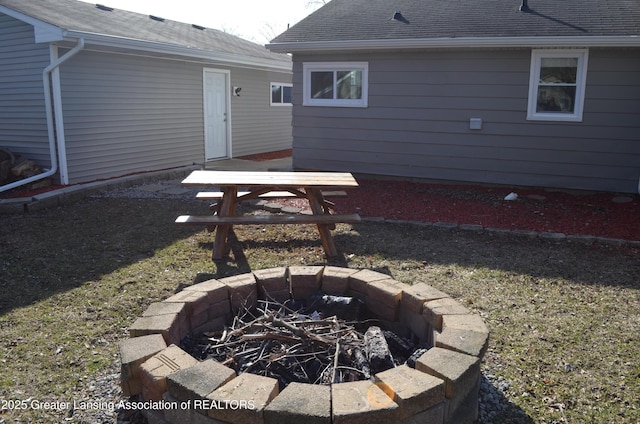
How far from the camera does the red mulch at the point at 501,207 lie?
21.4 feet

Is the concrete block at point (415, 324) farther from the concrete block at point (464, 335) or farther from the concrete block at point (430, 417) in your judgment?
the concrete block at point (430, 417)

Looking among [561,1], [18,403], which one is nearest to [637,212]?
[561,1]

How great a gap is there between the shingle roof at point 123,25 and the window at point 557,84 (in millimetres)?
6772

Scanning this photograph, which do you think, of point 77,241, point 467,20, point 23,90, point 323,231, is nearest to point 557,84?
point 467,20

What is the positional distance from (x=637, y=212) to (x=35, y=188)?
946 centimetres

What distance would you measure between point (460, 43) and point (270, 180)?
194 inches

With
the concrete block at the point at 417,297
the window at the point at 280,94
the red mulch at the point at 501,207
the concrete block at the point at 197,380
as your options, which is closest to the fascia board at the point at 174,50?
the window at the point at 280,94

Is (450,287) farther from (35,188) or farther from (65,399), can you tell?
(35,188)

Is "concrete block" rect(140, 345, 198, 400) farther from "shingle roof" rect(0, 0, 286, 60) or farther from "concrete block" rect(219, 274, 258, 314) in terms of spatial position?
"shingle roof" rect(0, 0, 286, 60)

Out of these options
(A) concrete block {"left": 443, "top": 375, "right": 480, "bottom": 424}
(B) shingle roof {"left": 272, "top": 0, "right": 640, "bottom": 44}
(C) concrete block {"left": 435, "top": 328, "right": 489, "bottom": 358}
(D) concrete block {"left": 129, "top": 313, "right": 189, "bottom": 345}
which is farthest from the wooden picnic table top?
(B) shingle roof {"left": 272, "top": 0, "right": 640, "bottom": 44}

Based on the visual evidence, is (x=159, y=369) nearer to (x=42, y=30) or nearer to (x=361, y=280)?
(x=361, y=280)

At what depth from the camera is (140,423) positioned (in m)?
2.60

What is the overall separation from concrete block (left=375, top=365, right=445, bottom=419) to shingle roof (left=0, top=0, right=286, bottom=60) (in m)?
7.94

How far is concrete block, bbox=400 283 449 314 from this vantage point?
3199 mm
